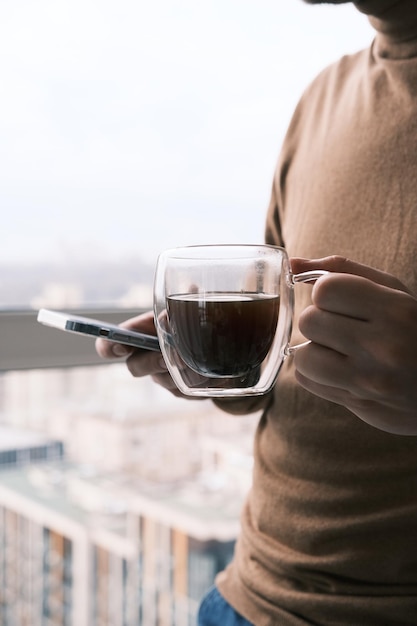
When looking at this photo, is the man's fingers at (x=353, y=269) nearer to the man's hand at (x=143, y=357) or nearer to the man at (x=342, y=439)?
the man at (x=342, y=439)

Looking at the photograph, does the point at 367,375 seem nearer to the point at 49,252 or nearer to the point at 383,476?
the point at 383,476

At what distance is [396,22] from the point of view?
1082 millimetres

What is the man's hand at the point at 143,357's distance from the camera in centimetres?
97

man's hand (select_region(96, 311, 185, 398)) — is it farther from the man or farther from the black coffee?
the black coffee

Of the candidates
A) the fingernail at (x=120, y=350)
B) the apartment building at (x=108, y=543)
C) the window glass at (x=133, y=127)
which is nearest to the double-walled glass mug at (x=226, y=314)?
the fingernail at (x=120, y=350)

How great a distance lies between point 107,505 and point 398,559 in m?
1.09

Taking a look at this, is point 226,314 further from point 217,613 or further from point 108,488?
point 108,488

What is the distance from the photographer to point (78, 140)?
166 centimetres

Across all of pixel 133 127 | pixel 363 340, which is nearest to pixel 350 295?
pixel 363 340

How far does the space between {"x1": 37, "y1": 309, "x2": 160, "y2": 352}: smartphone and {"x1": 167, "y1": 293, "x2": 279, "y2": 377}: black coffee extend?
0.43ft

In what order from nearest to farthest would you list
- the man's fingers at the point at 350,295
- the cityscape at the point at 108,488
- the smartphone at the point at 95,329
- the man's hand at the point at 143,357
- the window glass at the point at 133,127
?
the man's fingers at the point at 350,295
the smartphone at the point at 95,329
the man's hand at the point at 143,357
the window glass at the point at 133,127
the cityscape at the point at 108,488

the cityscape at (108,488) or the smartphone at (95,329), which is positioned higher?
the smartphone at (95,329)

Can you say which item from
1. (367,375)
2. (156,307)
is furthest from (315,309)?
(156,307)

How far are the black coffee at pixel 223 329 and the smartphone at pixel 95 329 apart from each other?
13 cm
